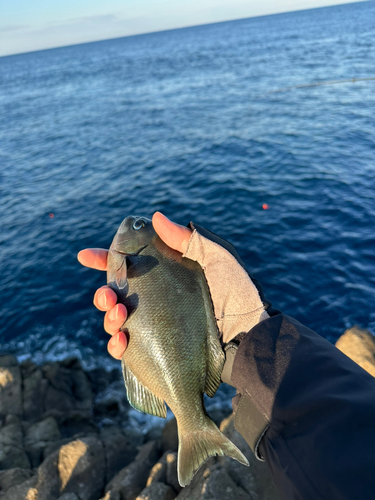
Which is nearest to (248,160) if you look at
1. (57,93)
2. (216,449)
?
(216,449)

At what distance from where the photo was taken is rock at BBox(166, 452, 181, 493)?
16.9 feet

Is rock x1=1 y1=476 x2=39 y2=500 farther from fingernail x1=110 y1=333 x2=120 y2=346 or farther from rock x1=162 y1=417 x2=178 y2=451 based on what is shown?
fingernail x1=110 y1=333 x2=120 y2=346

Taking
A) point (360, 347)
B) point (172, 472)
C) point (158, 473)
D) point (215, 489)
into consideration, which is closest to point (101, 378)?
point (158, 473)

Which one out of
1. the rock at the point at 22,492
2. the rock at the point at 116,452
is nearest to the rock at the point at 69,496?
the rock at the point at 22,492

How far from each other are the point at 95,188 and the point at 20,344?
10.6 m

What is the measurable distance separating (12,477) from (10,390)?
8.08ft

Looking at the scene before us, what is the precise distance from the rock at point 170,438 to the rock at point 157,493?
1.15 meters

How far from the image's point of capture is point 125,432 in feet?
23.9

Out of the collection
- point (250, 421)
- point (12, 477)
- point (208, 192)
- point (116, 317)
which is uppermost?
point (116, 317)

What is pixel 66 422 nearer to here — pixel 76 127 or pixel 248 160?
pixel 248 160

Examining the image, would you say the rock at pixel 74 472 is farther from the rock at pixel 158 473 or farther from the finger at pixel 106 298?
the finger at pixel 106 298

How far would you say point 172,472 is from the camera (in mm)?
5340

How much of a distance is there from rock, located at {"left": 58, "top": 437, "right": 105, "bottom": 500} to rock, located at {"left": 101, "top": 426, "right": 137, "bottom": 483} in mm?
130

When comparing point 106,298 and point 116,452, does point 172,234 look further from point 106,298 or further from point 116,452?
point 116,452
